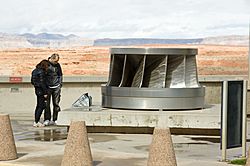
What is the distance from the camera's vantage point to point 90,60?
42938 millimetres

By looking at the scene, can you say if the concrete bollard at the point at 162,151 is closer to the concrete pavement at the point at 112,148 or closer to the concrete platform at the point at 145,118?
the concrete pavement at the point at 112,148

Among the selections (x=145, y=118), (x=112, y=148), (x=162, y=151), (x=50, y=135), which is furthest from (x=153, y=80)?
(x=162, y=151)

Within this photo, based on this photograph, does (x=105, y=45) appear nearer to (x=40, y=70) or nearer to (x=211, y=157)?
(x=40, y=70)

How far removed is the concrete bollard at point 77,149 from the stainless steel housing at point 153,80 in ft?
18.1

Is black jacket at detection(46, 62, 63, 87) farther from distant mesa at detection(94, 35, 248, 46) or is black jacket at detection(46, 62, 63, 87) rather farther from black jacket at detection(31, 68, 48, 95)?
distant mesa at detection(94, 35, 248, 46)

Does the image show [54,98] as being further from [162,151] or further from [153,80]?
[162,151]

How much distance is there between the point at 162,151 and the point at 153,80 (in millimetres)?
6614

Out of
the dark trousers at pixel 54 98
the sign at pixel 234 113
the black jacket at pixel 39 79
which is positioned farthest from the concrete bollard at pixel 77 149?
the dark trousers at pixel 54 98

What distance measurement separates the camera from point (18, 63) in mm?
41094

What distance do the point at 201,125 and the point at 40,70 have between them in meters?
4.39

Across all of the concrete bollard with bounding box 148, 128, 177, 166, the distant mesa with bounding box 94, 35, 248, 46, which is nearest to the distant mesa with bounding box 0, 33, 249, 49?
the distant mesa with bounding box 94, 35, 248, 46

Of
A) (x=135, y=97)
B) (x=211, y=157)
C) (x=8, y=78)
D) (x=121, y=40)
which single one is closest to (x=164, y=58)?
(x=135, y=97)

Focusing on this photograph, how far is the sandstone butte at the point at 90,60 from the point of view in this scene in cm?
3975

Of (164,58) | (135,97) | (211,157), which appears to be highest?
(164,58)
